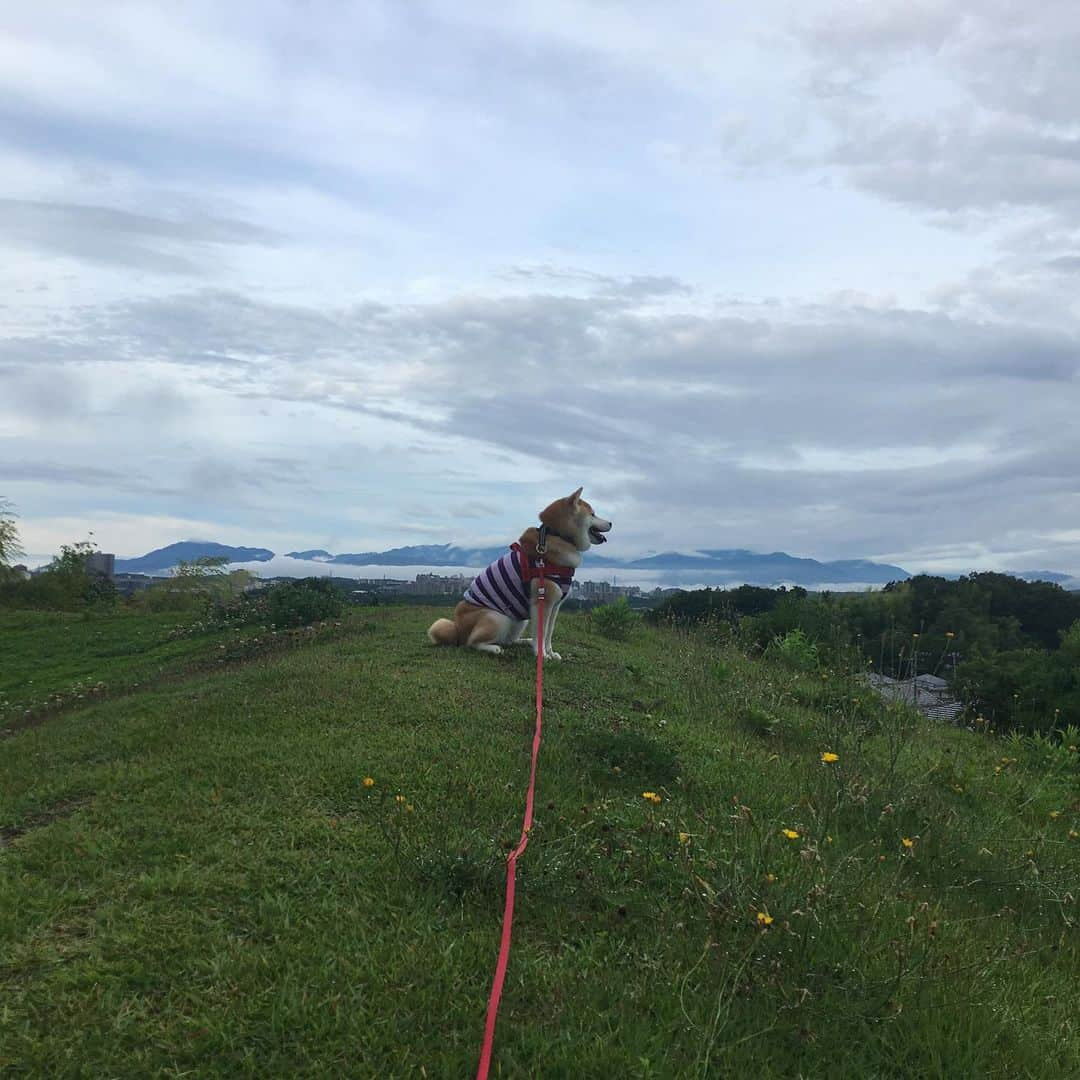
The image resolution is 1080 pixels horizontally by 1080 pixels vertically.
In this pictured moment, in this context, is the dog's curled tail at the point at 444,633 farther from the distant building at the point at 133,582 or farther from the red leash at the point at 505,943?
the distant building at the point at 133,582

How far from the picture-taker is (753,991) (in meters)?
2.94

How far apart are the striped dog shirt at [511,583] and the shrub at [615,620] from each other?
409 centimetres

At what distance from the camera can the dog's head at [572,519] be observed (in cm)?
811

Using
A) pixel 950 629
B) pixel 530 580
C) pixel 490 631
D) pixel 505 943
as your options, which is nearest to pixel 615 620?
pixel 490 631

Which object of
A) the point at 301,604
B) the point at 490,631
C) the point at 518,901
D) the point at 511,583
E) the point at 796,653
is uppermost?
the point at 511,583

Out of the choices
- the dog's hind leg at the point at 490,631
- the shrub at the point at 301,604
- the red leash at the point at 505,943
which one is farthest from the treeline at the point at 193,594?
the red leash at the point at 505,943

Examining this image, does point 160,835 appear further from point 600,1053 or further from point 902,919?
point 902,919

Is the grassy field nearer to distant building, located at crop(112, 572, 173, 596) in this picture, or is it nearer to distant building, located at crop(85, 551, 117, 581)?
distant building, located at crop(112, 572, 173, 596)

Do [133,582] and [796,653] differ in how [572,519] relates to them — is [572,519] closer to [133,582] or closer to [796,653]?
[796,653]

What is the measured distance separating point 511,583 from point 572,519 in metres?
0.92

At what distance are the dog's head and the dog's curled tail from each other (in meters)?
1.69

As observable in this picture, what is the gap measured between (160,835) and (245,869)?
26.4 inches

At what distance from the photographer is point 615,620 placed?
506 inches

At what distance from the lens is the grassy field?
2682 mm
